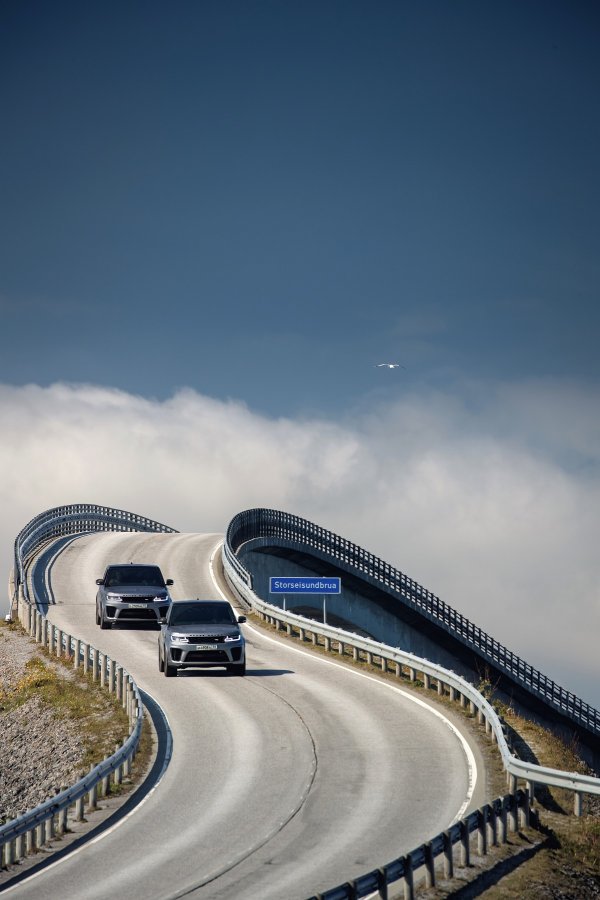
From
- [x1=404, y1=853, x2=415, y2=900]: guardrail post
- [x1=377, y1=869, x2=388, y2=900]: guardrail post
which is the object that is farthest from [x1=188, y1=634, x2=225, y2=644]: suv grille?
[x1=377, y1=869, x2=388, y2=900]: guardrail post

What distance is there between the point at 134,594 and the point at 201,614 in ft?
28.8

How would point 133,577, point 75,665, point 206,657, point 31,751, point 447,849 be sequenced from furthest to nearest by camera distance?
point 133,577, point 75,665, point 206,657, point 31,751, point 447,849

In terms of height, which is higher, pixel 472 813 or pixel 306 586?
pixel 306 586

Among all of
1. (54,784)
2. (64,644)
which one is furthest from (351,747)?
(64,644)

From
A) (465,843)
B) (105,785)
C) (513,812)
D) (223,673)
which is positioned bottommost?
(465,843)

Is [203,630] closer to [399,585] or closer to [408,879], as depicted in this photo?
[408,879]

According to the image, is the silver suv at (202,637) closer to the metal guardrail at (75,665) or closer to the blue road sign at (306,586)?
the metal guardrail at (75,665)

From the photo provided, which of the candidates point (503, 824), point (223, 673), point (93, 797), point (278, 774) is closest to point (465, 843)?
point (503, 824)

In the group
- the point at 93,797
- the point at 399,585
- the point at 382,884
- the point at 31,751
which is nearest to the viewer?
the point at 382,884

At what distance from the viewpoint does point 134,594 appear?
1480 inches

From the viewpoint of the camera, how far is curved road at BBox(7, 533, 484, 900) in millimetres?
15094

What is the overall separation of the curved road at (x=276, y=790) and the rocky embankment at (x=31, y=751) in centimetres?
230

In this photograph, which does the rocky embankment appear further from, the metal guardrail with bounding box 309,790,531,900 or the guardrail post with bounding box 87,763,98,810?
the metal guardrail with bounding box 309,790,531,900

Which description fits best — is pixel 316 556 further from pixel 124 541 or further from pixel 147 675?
pixel 147 675
